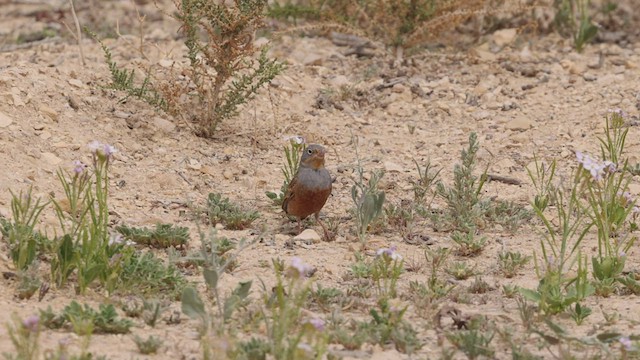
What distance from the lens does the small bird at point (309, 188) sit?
598 cm

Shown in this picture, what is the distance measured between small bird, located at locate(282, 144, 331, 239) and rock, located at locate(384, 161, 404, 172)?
3.42ft

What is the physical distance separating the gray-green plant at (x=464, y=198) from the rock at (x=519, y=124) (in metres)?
1.61

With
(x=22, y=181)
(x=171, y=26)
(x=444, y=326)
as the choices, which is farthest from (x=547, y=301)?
(x=171, y=26)

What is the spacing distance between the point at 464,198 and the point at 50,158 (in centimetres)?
249

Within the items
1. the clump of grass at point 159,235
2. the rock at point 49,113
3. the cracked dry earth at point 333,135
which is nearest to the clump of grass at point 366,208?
the cracked dry earth at point 333,135

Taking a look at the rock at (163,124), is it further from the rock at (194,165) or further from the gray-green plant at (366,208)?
the gray-green plant at (366,208)

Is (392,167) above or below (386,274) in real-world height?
above

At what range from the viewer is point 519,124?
7.81 m

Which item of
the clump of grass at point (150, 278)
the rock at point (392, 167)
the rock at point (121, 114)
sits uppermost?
the rock at point (121, 114)

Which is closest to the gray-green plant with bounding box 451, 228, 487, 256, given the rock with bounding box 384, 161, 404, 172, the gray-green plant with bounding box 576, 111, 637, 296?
the gray-green plant with bounding box 576, 111, 637, 296

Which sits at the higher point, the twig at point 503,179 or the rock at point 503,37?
the rock at point 503,37

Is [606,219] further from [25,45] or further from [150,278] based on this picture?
[25,45]

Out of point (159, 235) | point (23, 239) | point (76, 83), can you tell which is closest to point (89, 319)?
point (23, 239)

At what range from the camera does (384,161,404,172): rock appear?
23.1 ft
